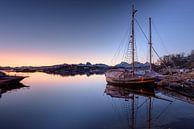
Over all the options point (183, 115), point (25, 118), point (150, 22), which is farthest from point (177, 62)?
point (25, 118)

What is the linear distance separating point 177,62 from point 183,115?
7527 cm

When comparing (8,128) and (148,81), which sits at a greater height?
(148,81)

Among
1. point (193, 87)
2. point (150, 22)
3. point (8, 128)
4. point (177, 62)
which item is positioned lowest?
point (8, 128)

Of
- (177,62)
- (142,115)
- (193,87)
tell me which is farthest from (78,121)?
(177,62)

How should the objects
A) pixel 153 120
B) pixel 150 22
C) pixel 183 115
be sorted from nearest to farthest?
pixel 153 120 → pixel 183 115 → pixel 150 22

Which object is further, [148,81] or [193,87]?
[148,81]

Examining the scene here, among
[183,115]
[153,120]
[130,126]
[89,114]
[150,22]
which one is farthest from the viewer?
[150,22]

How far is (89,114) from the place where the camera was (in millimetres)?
18062

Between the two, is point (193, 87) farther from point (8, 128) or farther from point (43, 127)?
point (8, 128)

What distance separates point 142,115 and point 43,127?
8383 millimetres

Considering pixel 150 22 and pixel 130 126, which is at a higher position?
pixel 150 22

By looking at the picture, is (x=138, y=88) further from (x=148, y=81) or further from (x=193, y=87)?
(x=193, y=87)

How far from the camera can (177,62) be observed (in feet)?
282

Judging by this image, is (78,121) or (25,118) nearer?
(78,121)
